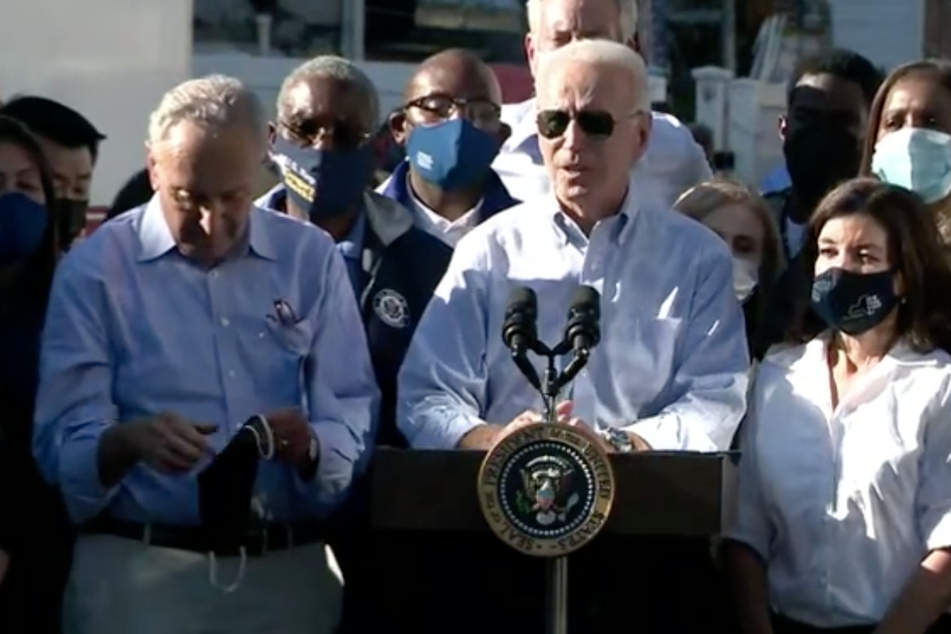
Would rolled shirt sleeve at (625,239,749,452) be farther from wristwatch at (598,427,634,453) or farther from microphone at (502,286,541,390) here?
microphone at (502,286,541,390)

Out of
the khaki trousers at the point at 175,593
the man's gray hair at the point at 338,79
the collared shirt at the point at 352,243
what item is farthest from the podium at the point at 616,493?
the man's gray hair at the point at 338,79

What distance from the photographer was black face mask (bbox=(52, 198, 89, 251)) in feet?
17.9

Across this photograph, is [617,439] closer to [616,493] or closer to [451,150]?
[616,493]

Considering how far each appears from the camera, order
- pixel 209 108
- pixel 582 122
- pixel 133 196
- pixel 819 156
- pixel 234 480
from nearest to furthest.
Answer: pixel 234 480, pixel 209 108, pixel 582 122, pixel 133 196, pixel 819 156

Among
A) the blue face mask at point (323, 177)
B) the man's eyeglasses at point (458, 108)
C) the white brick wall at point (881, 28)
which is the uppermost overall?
the white brick wall at point (881, 28)

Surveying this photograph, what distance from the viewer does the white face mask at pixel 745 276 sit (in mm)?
5648

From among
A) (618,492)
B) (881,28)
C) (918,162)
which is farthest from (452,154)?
(881,28)

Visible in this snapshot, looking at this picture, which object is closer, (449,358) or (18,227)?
(449,358)

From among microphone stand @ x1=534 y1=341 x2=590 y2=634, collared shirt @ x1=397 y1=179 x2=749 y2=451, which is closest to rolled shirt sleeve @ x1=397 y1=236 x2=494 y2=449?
collared shirt @ x1=397 y1=179 x2=749 y2=451

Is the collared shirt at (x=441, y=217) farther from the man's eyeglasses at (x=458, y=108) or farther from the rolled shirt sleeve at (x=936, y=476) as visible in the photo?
the rolled shirt sleeve at (x=936, y=476)

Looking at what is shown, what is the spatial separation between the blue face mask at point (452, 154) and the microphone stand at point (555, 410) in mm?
1203

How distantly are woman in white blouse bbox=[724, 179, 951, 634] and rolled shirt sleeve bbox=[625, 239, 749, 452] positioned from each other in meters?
0.16

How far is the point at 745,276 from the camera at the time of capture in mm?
5695

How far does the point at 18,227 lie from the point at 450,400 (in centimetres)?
108
